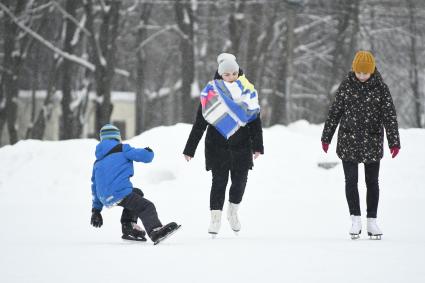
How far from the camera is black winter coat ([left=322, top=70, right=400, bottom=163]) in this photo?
8367mm

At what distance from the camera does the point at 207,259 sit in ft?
21.8

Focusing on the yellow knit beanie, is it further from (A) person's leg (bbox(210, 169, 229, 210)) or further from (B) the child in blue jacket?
(B) the child in blue jacket

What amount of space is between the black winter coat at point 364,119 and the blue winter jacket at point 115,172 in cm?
181

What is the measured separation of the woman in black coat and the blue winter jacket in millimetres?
1777

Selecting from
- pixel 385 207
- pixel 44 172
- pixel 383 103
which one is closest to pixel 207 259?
pixel 383 103

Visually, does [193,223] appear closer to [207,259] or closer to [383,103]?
[383,103]

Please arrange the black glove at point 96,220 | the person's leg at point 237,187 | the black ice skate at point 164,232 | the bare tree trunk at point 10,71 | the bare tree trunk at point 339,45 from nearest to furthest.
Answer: the black ice skate at point 164,232
the black glove at point 96,220
the person's leg at point 237,187
the bare tree trunk at point 10,71
the bare tree trunk at point 339,45

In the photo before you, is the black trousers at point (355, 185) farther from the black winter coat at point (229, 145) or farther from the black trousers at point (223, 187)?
the black trousers at point (223, 187)

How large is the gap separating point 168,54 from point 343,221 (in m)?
31.2

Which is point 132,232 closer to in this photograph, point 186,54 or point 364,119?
point 364,119

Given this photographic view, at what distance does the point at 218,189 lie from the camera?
862 cm

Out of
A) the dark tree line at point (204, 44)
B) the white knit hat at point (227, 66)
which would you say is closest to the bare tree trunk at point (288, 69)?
the dark tree line at point (204, 44)

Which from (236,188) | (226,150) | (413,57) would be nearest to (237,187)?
(236,188)

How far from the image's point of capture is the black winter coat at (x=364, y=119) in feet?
27.5
